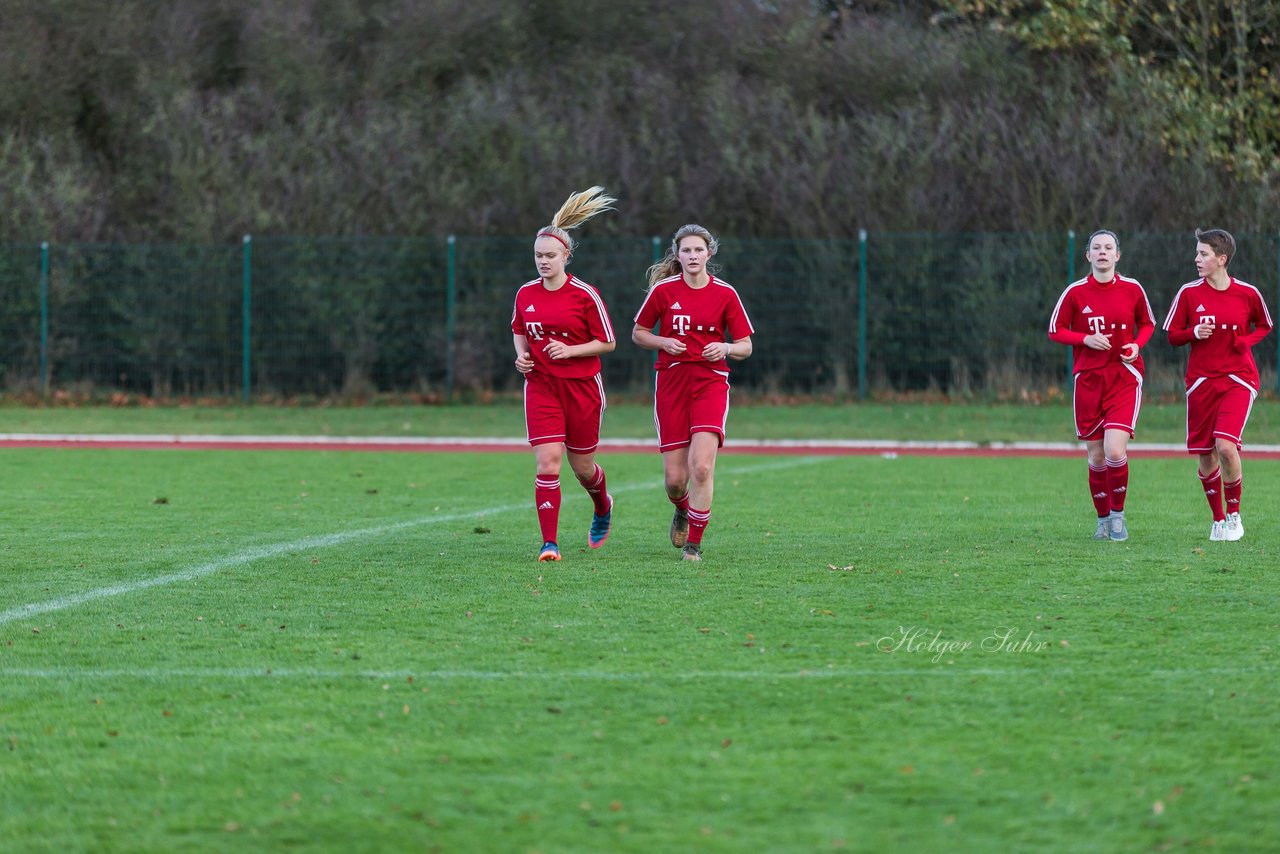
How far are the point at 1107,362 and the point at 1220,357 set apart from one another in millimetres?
670

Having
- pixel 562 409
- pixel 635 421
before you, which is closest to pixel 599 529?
pixel 562 409

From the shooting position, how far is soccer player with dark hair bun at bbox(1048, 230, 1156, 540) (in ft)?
32.9

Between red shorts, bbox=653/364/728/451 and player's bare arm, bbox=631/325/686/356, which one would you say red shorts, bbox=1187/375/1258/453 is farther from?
player's bare arm, bbox=631/325/686/356

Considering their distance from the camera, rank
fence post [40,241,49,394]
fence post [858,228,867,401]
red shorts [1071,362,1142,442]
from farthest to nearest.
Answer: fence post [40,241,49,394] < fence post [858,228,867,401] < red shorts [1071,362,1142,442]

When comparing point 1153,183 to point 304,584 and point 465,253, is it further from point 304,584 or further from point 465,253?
point 304,584

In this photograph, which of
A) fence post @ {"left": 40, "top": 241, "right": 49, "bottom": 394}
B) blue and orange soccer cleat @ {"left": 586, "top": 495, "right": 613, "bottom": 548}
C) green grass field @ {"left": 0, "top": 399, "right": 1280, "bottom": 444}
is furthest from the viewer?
fence post @ {"left": 40, "top": 241, "right": 49, "bottom": 394}

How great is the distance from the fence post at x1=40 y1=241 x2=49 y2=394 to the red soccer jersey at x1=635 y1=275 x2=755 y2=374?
695 inches

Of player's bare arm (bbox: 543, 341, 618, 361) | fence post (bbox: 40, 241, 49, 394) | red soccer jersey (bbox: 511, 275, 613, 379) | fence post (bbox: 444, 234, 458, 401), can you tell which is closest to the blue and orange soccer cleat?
red soccer jersey (bbox: 511, 275, 613, 379)

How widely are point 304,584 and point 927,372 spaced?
17.1 meters

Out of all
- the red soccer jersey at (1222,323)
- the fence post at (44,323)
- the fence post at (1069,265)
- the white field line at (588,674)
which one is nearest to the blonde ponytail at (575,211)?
the red soccer jersey at (1222,323)

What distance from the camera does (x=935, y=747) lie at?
5.00 m

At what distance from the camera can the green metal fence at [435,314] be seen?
24.1 metres

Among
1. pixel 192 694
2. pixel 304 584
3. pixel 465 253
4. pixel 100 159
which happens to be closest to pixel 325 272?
pixel 465 253

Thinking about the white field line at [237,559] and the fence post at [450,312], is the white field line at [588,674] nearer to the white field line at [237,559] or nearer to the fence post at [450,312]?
the white field line at [237,559]
